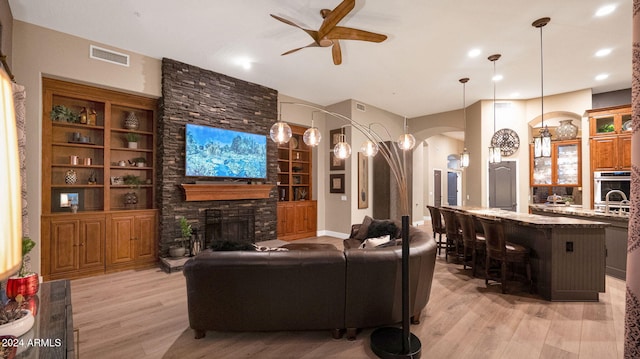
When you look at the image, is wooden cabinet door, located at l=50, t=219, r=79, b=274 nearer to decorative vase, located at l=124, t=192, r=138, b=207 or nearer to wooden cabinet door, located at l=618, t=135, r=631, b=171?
decorative vase, located at l=124, t=192, r=138, b=207

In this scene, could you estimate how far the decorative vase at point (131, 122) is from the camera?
4.96m

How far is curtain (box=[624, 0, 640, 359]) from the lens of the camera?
3.22 feet

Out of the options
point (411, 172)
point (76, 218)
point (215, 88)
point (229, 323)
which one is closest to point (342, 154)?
point (229, 323)

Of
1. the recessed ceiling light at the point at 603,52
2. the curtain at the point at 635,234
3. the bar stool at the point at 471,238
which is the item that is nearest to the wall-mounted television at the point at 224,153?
the bar stool at the point at 471,238

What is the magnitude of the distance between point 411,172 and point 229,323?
7.32 m

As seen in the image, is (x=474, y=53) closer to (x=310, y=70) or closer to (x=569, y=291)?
(x=310, y=70)

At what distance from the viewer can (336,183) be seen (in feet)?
24.8

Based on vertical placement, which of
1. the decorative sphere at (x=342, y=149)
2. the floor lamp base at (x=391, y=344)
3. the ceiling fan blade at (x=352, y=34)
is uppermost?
the ceiling fan blade at (x=352, y=34)

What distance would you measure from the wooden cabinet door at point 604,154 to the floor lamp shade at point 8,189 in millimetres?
8478

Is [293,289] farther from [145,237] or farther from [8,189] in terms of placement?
[145,237]

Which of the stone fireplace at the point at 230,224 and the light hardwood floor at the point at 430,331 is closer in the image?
the light hardwood floor at the point at 430,331

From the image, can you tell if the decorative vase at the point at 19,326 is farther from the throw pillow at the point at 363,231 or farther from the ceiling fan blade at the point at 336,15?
the throw pillow at the point at 363,231

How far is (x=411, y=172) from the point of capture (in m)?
8.75

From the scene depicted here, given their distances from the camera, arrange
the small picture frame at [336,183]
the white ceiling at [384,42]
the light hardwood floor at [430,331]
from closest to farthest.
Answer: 1. the light hardwood floor at [430,331]
2. the white ceiling at [384,42]
3. the small picture frame at [336,183]
